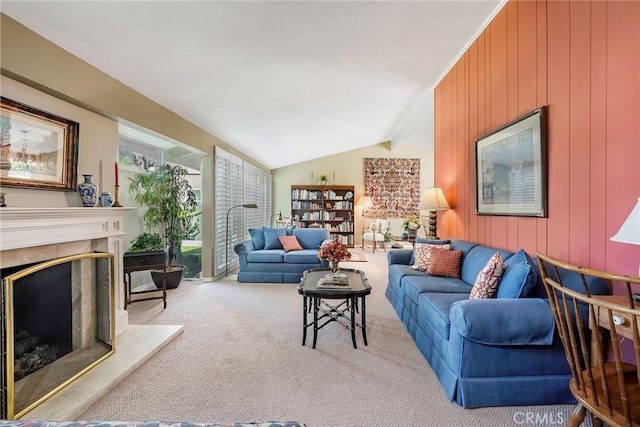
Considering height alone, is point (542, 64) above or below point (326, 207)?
above

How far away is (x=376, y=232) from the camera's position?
7824 mm

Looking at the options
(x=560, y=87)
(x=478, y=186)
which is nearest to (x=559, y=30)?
(x=560, y=87)

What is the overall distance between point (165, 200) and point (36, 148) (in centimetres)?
206

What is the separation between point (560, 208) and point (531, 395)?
1.27 m

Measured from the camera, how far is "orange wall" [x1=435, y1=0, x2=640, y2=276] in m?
1.59

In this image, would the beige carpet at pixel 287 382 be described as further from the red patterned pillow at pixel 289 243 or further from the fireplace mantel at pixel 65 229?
the red patterned pillow at pixel 289 243

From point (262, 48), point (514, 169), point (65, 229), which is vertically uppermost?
point (262, 48)

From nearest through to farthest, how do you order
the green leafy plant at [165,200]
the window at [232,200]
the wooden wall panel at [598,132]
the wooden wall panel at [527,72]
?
1. the wooden wall panel at [598,132]
2. the wooden wall panel at [527,72]
3. the green leafy plant at [165,200]
4. the window at [232,200]

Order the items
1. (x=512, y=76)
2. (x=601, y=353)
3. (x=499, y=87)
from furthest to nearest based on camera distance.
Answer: (x=499, y=87), (x=512, y=76), (x=601, y=353)

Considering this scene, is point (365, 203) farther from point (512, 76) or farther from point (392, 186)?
point (512, 76)

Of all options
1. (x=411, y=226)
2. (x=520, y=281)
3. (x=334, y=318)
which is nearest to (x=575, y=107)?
(x=520, y=281)

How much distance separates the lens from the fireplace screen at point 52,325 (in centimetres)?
154

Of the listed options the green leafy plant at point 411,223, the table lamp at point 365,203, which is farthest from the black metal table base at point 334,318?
the table lamp at point 365,203

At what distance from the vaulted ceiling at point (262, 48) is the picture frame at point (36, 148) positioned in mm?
556
